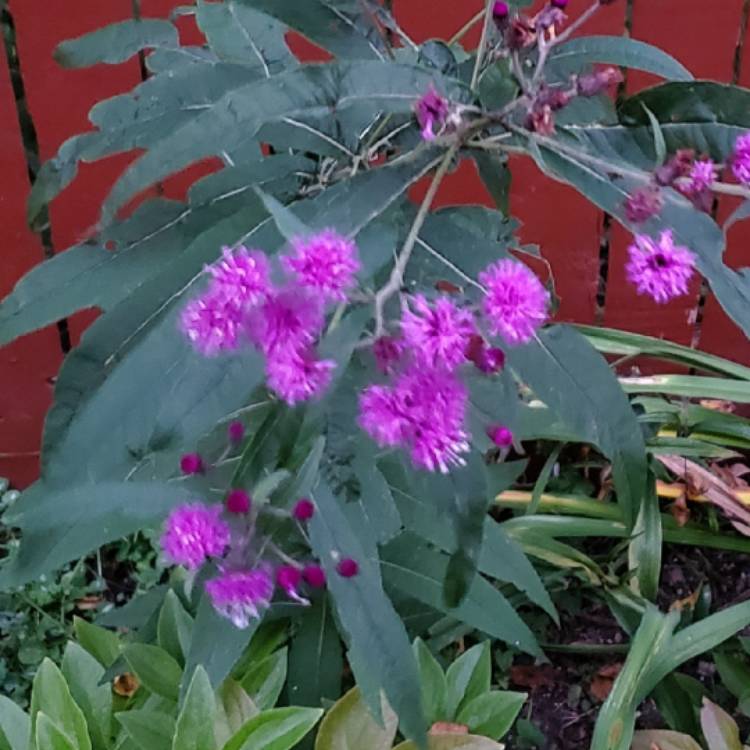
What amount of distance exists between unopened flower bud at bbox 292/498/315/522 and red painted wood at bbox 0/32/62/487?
1038 millimetres

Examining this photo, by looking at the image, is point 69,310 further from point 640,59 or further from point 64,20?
point 64,20

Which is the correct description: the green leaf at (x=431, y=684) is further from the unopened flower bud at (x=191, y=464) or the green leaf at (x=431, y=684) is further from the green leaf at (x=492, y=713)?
the unopened flower bud at (x=191, y=464)

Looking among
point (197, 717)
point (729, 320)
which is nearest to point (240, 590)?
point (197, 717)

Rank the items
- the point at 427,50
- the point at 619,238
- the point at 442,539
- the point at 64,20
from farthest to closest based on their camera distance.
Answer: the point at 619,238 → the point at 64,20 → the point at 442,539 → the point at 427,50

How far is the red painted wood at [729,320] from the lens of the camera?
1.82 meters

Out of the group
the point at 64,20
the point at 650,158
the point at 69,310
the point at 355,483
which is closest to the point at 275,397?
the point at 355,483

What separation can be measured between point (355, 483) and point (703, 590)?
0.89 meters

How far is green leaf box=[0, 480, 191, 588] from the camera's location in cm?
95

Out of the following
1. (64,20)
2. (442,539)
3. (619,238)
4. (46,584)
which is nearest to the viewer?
(442,539)

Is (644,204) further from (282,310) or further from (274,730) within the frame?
(274,730)

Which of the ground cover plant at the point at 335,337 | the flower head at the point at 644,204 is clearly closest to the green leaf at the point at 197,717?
the ground cover plant at the point at 335,337

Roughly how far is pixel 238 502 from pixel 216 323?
20cm

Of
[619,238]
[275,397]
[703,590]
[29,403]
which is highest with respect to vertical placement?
[275,397]

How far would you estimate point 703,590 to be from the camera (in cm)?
156
